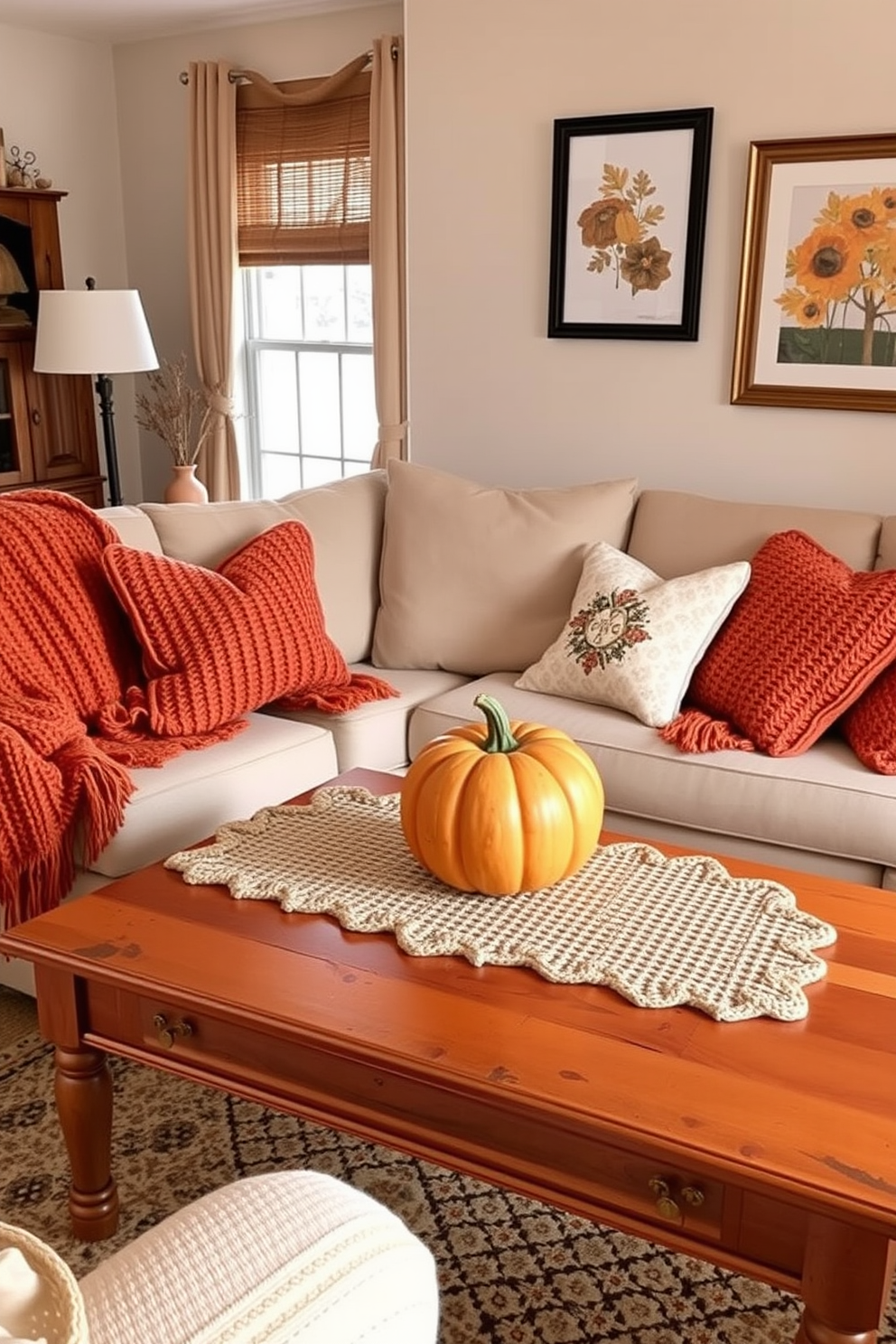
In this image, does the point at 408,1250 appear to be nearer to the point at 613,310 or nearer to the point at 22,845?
the point at 22,845

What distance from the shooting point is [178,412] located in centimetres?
491

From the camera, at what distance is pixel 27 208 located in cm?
457

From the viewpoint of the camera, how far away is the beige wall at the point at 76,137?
477 centimetres

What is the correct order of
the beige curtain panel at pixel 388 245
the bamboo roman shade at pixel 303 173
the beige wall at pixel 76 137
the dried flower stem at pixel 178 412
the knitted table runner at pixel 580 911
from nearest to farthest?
the knitted table runner at pixel 580 911
the beige curtain panel at pixel 388 245
the bamboo roman shade at pixel 303 173
the beige wall at pixel 76 137
the dried flower stem at pixel 178 412

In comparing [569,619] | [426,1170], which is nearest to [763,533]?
[569,619]

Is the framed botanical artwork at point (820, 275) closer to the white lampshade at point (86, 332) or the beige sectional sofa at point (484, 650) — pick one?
the beige sectional sofa at point (484, 650)

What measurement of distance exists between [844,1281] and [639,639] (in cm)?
160

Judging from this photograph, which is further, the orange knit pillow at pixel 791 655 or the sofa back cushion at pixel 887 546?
the sofa back cushion at pixel 887 546

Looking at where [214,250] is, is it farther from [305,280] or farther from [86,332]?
[86,332]

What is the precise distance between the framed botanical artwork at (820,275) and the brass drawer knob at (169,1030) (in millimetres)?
2366

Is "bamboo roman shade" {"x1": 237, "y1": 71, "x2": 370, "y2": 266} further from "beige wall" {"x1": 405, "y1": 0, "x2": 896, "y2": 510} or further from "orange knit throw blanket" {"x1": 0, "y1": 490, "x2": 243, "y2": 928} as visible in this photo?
"orange knit throw blanket" {"x1": 0, "y1": 490, "x2": 243, "y2": 928}

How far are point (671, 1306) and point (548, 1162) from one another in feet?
1.56

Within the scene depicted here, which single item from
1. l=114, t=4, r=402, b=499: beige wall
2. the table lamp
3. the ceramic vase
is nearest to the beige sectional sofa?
the ceramic vase

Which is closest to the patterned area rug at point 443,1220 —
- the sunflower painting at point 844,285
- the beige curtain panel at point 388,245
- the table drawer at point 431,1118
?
the table drawer at point 431,1118
